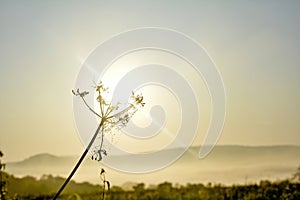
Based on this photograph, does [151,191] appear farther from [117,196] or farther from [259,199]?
[259,199]

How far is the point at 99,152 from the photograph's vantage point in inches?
76.7

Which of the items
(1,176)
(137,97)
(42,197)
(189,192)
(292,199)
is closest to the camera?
(137,97)

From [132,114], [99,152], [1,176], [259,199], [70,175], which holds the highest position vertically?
[259,199]

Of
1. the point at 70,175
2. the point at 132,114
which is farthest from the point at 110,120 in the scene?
the point at 70,175

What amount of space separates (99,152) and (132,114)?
225 millimetres

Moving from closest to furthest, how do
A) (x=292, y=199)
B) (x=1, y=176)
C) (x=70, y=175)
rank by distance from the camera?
(x=70, y=175)
(x=1, y=176)
(x=292, y=199)

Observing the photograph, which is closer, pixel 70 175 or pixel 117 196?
pixel 70 175

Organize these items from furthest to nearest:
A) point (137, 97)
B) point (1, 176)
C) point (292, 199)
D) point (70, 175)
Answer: point (292, 199) < point (1, 176) < point (137, 97) < point (70, 175)

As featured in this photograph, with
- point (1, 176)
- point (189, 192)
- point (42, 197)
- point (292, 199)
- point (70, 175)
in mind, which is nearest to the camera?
point (70, 175)

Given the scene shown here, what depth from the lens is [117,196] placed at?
17984mm

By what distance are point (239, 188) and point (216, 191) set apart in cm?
83

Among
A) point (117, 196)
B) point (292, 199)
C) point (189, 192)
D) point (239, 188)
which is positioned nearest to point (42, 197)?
point (117, 196)

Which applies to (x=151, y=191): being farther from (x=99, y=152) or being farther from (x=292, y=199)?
(x=99, y=152)

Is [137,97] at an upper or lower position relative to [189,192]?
lower
